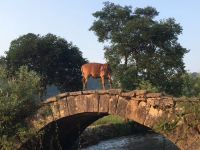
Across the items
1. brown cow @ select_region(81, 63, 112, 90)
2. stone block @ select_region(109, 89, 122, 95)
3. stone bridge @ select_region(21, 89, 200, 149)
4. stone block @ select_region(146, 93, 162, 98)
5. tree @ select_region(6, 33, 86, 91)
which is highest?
tree @ select_region(6, 33, 86, 91)

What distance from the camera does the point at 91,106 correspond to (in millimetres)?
14086

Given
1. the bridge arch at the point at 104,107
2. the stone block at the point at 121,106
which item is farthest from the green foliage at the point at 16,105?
the stone block at the point at 121,106

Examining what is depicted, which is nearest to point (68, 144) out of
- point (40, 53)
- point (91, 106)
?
point (91, 106)

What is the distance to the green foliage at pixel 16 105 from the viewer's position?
580 inches

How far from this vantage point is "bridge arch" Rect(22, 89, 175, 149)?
1251 cm

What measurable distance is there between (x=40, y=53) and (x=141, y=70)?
39.6ft

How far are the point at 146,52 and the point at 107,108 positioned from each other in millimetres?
23552

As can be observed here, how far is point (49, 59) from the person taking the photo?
4294 cm

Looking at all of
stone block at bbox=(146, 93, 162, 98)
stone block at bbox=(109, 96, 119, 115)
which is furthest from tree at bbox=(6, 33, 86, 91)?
stone block at bbox=(146, 93, 162, 98)

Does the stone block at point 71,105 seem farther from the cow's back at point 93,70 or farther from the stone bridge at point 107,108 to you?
the cow's back at point 93,70

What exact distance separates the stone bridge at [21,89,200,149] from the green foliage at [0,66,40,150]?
1.36ft

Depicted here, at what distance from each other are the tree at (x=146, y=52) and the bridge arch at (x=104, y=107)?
745 inches

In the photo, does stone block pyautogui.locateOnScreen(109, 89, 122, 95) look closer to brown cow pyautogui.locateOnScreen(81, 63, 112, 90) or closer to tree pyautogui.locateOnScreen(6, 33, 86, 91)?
brown cow pyautogui.locateOnScreen(81, 63, 112, 90)

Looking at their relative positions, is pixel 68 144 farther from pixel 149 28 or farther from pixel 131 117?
pixel 149 28
